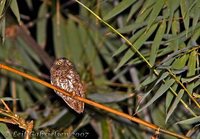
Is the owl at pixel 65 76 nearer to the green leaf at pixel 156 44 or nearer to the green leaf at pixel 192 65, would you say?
the green leaf at pixel 156 44

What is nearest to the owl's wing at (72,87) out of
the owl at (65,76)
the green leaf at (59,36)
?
the owl at (65,76)

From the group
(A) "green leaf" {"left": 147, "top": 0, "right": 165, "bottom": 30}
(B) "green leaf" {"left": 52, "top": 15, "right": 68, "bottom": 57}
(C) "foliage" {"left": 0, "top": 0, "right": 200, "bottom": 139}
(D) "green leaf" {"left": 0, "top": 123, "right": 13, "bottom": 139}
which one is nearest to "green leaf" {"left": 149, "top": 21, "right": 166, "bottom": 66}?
(A) "green leaf" {"left": 147, "top": 0, "right": 165, "bottom": 30}

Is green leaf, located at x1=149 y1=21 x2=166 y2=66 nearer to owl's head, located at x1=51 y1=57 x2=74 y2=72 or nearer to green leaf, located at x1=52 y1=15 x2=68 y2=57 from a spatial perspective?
owl's head, located at x1=51 y1=57 x2=74 y2=72

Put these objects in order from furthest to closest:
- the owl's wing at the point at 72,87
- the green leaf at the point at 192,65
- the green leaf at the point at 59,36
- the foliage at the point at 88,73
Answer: the green leaf at the point at 59,36 → the foliage at the point at 88,73 → the green leaf at the point at 192,65 → the owl's wing at the point at 72,87

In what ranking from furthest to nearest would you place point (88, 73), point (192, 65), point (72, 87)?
point (88, 73)
point (192, 65)
point (72, 87)

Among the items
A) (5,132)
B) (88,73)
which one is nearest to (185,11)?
(5,132)

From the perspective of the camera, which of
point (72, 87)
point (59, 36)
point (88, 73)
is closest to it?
point (72, 87)

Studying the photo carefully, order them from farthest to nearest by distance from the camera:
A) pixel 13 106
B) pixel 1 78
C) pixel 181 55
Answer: pixel 1 78, pixel 13 106, pixel 181 55

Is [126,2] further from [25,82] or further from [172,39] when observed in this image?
[25,82]

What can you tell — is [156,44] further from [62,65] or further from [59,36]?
[59,36]

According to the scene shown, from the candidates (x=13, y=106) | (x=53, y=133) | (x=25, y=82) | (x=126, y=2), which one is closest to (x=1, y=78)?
→ (x=25, y=82)

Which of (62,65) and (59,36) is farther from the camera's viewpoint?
(59,36)
